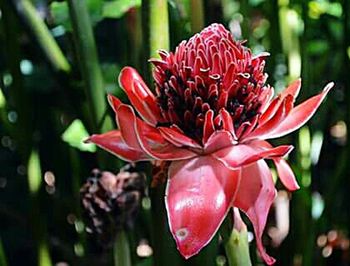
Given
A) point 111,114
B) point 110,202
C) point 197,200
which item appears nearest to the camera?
point 197,200

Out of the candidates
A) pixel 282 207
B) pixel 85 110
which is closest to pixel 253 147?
pixel 85 110

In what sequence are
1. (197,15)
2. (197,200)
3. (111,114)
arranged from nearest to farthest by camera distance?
(197,200)
(197,15)
(111,114)

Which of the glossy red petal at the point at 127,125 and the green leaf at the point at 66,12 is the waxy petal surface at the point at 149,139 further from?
the green leaf at the point at 66,12

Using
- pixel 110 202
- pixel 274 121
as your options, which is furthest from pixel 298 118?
pixel 110 202

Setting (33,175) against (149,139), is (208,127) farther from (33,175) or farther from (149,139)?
(33,175)

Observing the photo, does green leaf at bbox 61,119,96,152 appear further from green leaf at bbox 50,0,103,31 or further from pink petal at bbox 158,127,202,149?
pink petal at bbox 158,127,202,149

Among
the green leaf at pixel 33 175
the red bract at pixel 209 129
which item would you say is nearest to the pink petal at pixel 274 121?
the red bract at pixel 209 129
